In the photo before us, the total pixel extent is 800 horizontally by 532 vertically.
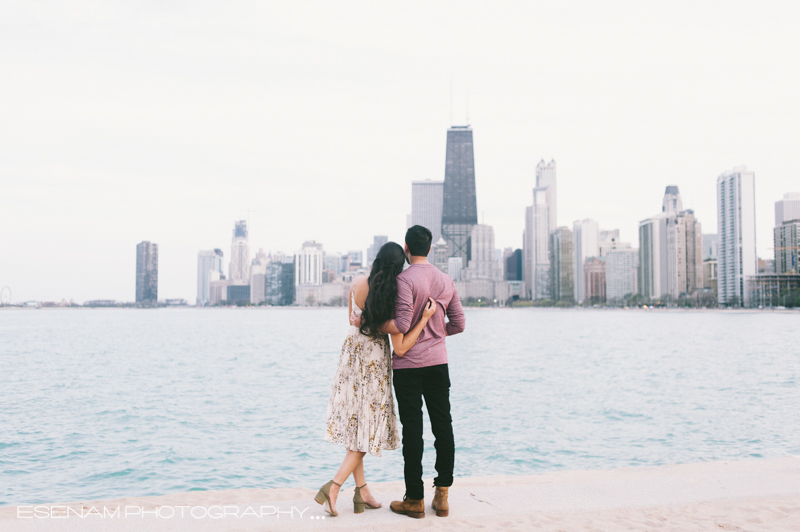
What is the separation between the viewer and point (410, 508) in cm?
558

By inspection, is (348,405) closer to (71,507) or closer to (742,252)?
(71,507)

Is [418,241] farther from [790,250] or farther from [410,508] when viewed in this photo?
[790,250]

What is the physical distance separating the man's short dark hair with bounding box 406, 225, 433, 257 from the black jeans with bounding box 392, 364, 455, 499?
41.3 inches

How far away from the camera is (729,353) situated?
149ft

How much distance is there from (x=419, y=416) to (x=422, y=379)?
0.35 meters

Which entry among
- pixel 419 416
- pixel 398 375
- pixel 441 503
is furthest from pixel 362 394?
pixel 441 503

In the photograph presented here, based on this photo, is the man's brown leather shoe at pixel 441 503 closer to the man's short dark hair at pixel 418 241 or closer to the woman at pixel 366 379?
the woman at pixel 366 379

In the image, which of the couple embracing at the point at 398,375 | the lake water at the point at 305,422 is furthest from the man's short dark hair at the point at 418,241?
the lake water at the point at 305,422

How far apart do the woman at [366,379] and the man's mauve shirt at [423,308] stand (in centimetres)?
8

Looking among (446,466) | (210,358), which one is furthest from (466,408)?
(210,358)

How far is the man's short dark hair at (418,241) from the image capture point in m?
5.55

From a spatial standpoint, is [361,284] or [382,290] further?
[361,284]

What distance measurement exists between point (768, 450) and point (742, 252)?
652 ft

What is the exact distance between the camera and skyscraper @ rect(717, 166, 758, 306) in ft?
611
